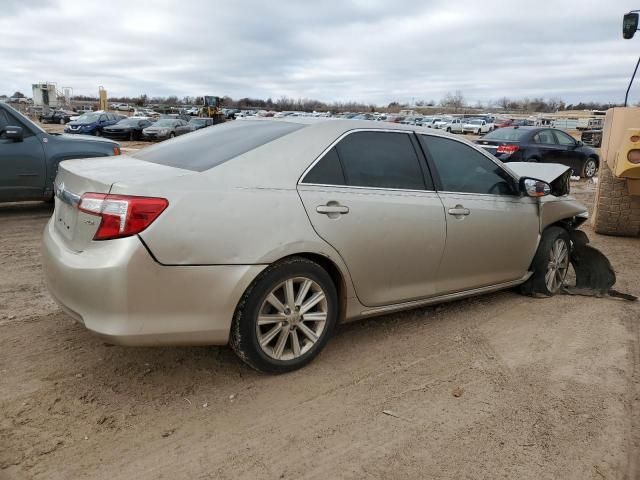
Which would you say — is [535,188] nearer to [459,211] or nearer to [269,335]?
[459,211]

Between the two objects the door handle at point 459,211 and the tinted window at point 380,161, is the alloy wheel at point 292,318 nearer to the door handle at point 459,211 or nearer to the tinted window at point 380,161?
the tinted window at point 380,161

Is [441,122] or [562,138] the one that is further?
[441,122]

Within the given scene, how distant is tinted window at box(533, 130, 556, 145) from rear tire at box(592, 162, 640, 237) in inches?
234

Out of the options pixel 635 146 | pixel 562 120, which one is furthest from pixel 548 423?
pixel 562 120

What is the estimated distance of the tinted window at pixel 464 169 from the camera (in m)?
4.09

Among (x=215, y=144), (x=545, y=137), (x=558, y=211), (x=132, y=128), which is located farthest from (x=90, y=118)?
(x=558, y=211)

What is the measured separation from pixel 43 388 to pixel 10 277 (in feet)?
7.73

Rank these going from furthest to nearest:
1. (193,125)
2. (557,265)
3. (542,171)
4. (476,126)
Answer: (476,126) < (193,125) < (542,171) < (557,265)

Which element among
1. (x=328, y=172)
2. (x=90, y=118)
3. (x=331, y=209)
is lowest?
(x=331, y=209)

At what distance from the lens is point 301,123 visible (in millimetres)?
3668

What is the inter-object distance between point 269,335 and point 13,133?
19.1 ft

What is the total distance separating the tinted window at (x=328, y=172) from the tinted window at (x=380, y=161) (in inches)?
2.0

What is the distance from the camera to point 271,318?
3.14 meters

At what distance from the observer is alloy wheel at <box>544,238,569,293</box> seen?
5.00 m
